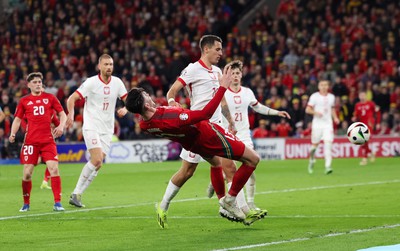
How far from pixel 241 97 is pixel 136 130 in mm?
17395

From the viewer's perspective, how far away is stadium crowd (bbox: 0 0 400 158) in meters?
32.9

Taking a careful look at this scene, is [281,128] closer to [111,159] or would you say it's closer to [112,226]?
[111,159]

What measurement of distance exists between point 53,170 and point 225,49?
74.8 ft

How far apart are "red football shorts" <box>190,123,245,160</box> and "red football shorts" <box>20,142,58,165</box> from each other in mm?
4192

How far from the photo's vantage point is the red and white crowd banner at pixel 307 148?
3156 cm

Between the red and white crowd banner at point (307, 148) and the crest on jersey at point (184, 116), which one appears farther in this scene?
the red and white crowd banner at point (307, 148)

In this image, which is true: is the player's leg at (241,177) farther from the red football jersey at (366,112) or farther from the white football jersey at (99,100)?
the red football jersey at (366,112)

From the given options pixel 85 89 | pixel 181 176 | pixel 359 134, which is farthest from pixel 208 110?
pixel 359 134

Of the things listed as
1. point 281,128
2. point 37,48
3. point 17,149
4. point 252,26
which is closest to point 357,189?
point 281,128

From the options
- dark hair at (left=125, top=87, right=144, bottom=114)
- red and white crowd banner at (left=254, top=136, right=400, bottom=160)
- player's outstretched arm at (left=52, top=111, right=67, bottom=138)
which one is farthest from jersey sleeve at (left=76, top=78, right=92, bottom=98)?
red and white crowd banner at (left=254, top=136, right=400, bottom=160)

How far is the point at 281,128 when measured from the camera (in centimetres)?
3256

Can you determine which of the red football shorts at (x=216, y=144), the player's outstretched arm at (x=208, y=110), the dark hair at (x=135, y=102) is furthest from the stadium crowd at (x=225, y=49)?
the player's outstretched arm at (x=208, y=110)

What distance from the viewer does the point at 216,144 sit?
12.3 m

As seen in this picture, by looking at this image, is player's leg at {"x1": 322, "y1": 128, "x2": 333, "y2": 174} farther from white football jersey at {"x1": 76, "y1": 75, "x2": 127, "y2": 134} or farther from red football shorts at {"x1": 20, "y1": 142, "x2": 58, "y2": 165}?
red football shorts at {"x1": 20, "y1": 142, "x2": 58, "y2": 165}
